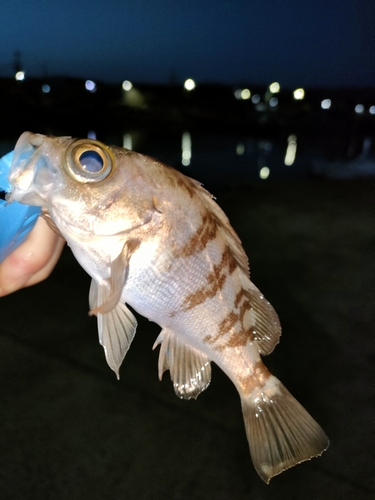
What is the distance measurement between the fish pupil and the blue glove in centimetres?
58

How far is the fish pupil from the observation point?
111 centimetres

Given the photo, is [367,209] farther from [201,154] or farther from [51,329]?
[201,154]

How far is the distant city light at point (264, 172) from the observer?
577 inches

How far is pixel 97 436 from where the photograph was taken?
2520 millimetres

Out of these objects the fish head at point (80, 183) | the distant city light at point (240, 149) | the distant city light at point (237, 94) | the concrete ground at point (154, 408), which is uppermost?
the distant city light at point (237, 94)

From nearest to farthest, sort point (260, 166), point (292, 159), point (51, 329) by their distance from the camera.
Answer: point (51, 329) < point (260, 166) < point (292, 159)

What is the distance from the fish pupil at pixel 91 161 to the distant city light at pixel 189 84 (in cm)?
A: 5160

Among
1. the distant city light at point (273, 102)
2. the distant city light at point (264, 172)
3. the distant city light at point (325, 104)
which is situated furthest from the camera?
the distant city light at point (325, 104)

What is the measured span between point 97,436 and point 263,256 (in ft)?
11.6

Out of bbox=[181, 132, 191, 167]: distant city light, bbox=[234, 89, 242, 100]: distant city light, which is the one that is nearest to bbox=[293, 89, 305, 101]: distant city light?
bbox=[234, 89, 242, 100]: distant city light

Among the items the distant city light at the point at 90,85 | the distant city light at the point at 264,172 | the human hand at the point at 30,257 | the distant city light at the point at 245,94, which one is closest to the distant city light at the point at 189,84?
the distant city light at the point at 245,94

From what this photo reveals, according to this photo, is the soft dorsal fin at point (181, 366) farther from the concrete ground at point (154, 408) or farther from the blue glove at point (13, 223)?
the concrete ground at point (154, 408)

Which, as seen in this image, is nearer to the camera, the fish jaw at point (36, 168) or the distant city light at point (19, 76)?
the fish jaw at point (36, 168)

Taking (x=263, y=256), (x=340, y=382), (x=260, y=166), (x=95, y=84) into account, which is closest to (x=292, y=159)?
(x=260, y=166)
